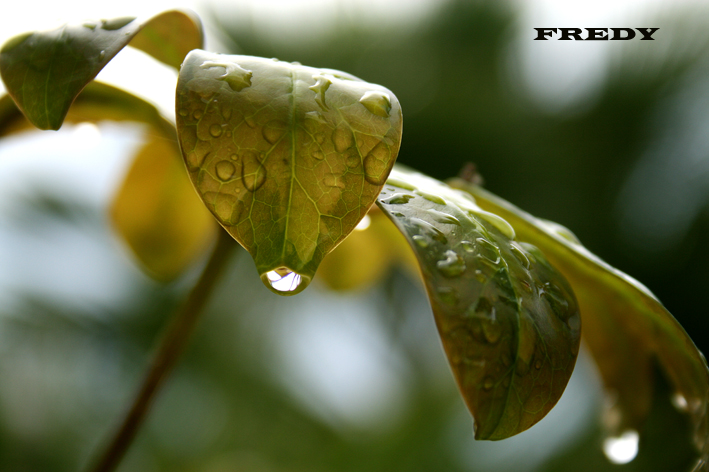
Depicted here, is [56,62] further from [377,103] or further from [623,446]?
[623,446]

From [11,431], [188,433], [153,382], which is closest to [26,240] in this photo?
[11,431]

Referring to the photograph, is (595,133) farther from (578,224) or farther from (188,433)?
(188,433)

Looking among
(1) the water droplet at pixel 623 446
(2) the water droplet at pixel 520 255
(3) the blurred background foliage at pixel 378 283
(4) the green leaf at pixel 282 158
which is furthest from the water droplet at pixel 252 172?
(3) the blurred background foliage at pixel 378 283

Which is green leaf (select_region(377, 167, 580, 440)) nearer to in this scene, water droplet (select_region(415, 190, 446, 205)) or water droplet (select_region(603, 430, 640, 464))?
water droplet (select_region(415, 190, 446, 205))

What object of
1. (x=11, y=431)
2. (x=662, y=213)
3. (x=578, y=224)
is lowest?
(x=11, y=431)

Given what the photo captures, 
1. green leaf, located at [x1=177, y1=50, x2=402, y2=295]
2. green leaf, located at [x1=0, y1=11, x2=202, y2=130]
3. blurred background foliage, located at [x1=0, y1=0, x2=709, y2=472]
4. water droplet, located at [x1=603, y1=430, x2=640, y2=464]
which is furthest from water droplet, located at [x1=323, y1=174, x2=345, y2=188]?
blurred background foliage, located at [x1=0, y1=0, x2=709, y2=472]
